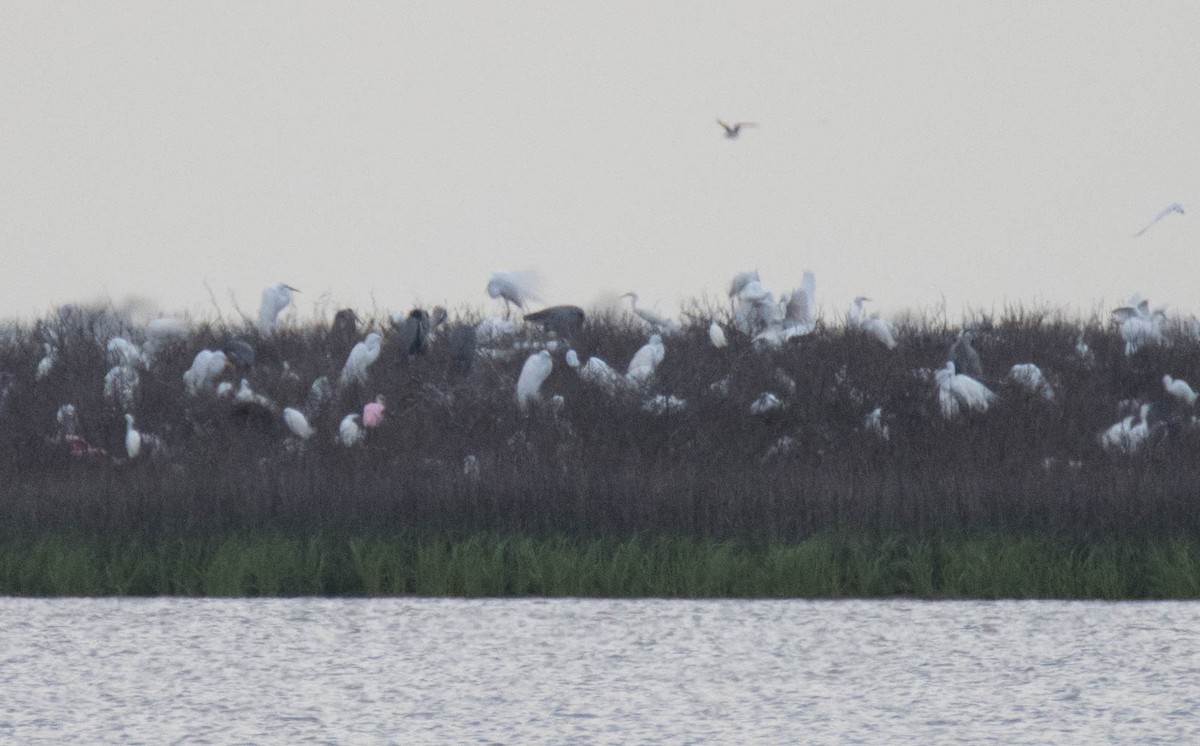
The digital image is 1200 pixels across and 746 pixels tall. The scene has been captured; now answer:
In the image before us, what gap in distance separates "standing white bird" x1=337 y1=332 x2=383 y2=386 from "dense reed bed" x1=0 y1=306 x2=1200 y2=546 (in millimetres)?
133

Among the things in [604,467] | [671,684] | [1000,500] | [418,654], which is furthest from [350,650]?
[604,467]

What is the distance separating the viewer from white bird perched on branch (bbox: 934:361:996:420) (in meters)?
15.3

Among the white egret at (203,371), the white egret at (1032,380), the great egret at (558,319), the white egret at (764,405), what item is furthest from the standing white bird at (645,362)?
the white egret at (203,371)

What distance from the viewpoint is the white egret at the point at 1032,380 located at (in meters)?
16.1

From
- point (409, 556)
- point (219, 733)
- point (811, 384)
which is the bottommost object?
point (219, 733)

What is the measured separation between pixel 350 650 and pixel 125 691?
106 cm

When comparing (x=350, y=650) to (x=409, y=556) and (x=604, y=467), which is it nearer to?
(x=409, y=556)

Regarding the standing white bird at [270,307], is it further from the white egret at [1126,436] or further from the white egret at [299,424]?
the white egret at [1126,436]

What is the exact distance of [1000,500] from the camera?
1005 centimetres

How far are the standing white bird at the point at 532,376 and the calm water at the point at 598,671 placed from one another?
6976mm

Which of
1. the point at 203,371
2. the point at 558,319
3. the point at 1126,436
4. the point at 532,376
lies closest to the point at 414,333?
the point at 558,319

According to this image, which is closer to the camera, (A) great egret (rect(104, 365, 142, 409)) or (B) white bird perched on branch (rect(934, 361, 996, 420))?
(B) white bird perched on branch (rect(934, 361, 996, 420))

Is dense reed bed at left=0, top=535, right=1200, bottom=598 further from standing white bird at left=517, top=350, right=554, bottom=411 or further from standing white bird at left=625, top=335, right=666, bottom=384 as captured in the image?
standing white bird at left=625, top=335, right=666, bottom=384

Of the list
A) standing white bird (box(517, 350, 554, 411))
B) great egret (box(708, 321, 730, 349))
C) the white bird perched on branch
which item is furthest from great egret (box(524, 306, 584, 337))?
the white bird perched on branch
